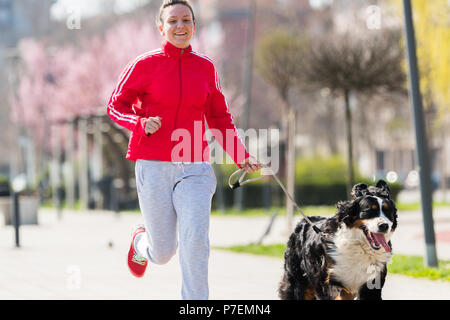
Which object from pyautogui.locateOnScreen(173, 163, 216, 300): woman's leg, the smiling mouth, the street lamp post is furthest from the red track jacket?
the street lamp post

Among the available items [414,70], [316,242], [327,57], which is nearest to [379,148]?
[327,57]

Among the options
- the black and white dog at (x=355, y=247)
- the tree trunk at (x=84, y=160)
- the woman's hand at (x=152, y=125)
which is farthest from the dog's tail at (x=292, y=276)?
the tree trunk at (x=84, y=160)

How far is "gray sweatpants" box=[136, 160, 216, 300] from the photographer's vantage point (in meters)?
4.94

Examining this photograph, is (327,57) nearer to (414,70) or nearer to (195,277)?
(414,70)

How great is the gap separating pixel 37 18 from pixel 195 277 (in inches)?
2289

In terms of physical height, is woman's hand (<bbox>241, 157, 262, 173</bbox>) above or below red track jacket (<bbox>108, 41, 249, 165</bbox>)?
below

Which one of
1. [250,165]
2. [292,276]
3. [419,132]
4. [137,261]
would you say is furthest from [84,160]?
[250,165]

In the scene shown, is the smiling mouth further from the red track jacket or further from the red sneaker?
the red sneaker

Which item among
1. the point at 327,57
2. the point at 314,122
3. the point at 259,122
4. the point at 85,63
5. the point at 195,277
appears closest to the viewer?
the point at 195,277

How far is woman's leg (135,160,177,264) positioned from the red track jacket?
65 millimetres

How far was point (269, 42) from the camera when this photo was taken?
26203 mm

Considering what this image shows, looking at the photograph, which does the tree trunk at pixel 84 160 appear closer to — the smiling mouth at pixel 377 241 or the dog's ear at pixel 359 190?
the dog's ear at pixel 359 190

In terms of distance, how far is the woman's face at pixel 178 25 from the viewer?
5109mm

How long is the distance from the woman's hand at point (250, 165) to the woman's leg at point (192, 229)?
1.06ft
